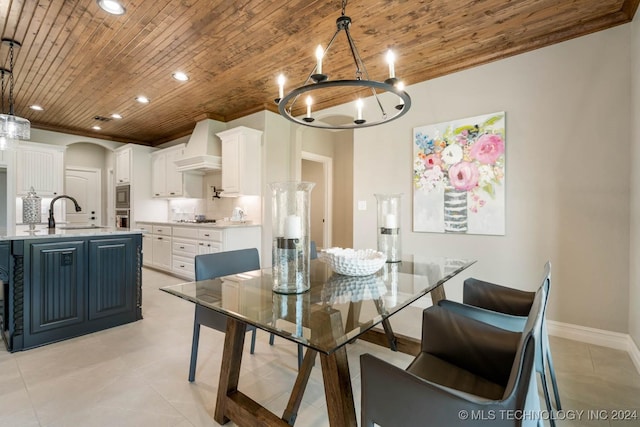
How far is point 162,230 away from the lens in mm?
5184

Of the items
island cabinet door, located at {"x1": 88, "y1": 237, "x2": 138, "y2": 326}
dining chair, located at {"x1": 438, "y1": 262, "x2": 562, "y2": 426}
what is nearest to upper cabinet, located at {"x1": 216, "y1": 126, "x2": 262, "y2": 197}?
island cabinet door, located at {"x1": 88, "y1": 237, "x2": 138, "y2": 326}

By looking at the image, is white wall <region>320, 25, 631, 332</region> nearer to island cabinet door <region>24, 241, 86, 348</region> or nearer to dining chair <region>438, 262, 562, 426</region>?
dining chair <region>438, 262, 562, 426</region>

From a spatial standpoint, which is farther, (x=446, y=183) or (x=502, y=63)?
(x=446, y=183)

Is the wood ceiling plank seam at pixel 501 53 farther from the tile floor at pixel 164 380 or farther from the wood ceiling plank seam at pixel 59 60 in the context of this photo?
the wood ceiling plank seam at pixel 59 60

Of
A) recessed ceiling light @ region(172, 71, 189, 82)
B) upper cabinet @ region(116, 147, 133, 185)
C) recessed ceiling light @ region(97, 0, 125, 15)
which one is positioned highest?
recessed ceiling light @ region(172, 71, 189, 82)

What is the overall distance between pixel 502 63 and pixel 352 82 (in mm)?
2290

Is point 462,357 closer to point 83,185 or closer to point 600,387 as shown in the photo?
point 600,387

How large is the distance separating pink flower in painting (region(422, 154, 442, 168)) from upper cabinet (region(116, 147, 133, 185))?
5718 mm

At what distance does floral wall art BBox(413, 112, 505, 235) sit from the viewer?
2.90m

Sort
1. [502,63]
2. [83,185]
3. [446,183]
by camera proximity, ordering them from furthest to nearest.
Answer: [83,185]
[446,183]
[502,63]

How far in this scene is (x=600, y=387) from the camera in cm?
187

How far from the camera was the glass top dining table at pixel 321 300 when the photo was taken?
100 cm

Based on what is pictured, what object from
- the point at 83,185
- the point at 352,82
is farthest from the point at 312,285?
the point at 83,185

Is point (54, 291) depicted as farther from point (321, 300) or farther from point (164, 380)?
point (321, 300)
